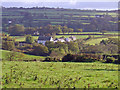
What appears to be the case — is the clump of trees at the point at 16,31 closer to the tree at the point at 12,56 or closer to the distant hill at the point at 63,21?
the distant hill at the point at 63,21

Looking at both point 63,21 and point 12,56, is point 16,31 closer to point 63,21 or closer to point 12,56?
point 63,21

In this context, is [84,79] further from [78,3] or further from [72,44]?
[78,3]

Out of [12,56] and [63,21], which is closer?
[12,56]

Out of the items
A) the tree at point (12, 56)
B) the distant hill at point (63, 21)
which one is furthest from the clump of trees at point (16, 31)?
the tree at point (12, 56)

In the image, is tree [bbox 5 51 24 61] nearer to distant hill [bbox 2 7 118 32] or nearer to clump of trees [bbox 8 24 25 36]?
clump of trees [bbox 8 24 25 36]

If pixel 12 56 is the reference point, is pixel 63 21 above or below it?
above

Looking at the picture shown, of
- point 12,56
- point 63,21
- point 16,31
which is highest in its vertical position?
point 63,21

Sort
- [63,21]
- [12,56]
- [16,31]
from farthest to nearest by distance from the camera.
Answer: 1. [63,21]
2. [16,31]
3. [12,56]

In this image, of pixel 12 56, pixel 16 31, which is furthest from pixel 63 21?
pixel 12 56

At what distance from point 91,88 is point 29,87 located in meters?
2.01

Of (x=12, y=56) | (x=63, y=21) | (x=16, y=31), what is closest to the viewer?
(x=12, y=56)

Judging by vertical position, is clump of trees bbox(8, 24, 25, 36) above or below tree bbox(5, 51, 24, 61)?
above

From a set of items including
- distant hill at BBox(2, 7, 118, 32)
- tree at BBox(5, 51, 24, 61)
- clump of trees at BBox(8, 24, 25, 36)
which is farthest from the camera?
distant hill at BBox(2, 7, 118, 32)

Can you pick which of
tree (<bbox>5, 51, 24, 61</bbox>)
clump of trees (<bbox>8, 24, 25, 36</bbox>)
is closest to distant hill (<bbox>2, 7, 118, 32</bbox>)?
clump of trees (<bbox>8, 24, 25, 36</bbox>)
